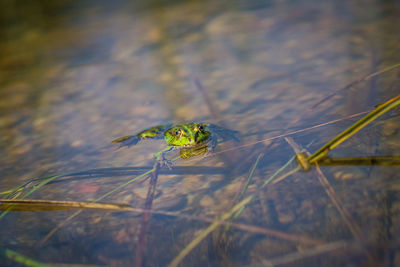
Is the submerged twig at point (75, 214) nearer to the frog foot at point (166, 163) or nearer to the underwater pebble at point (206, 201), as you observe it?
the frog foot at point (166, 163)

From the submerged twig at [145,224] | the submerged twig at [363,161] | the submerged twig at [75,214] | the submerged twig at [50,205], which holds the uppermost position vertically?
the submerged twig at [50,205]

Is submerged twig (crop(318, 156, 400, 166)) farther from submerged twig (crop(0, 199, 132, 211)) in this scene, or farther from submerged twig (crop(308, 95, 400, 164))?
submerged twig (crop(0, 199, 132, 211))

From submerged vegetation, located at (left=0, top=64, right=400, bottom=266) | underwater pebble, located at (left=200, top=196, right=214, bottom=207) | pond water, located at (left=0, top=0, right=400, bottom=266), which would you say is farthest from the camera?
underwater pebble, located at (left=200, top=196, right=214, bottom=207)

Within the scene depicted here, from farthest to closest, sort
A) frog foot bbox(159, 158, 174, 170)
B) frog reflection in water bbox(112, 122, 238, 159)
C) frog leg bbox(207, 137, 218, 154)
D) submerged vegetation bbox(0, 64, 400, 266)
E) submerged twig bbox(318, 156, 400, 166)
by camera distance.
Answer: frog reflection in water bbox(112, 122, 238, 159) < frog leg bbox(207, 137, 218, 154) < frog foot bbox(159, 158, 174, 170) < submerged twig bbox(318, 156, 400, 166) < submerged vegetation bbox(0, 64, 400, 266)

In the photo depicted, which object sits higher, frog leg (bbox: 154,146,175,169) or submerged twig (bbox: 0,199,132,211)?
submerged twig (bbox: 0,199,132,211)

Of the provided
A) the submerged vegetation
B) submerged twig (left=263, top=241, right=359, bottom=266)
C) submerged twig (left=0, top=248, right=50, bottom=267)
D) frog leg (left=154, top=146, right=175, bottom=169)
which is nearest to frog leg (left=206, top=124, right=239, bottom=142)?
the submerged vegetation

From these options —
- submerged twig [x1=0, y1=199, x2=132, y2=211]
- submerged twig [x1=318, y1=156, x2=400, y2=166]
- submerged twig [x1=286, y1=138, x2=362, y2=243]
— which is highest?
submerged twig [x1=0, y1=199, x2=132, y2=211]

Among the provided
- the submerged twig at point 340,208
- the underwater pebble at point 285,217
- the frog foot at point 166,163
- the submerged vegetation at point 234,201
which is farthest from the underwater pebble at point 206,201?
the submerged twig at point 340,208

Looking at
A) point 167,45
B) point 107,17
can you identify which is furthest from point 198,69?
point 107,17
